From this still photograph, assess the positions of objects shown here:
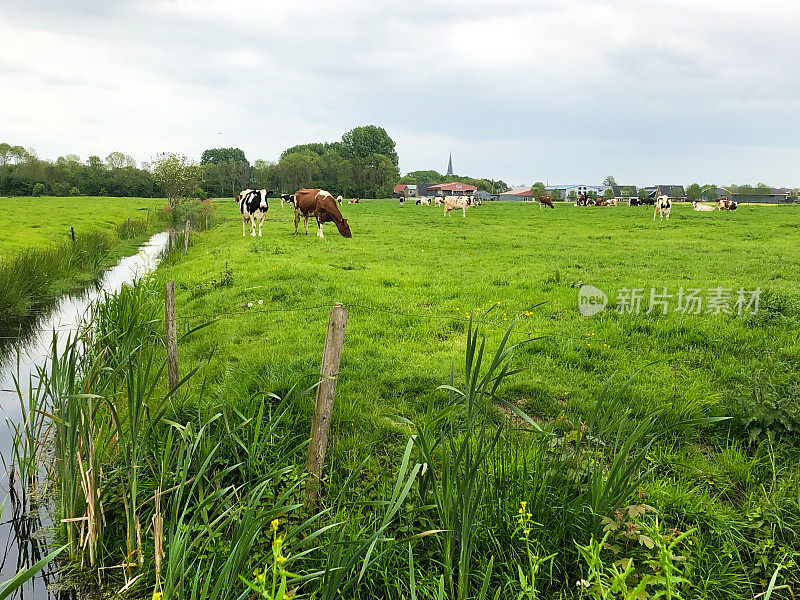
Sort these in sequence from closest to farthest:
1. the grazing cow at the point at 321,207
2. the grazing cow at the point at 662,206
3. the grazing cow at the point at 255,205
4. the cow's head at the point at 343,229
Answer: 1. the grazing cow at the point at 321,207
2. the cow's head at the point at 343,229
3. the grazing cow at the point at 255,205
4. the grazing cow at the point at 662,206

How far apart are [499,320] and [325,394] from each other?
4985 millimetres

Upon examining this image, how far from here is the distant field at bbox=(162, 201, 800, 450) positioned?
5523mm

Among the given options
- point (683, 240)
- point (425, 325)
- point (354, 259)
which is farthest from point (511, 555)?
point (683, 240)

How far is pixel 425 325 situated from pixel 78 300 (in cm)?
1000

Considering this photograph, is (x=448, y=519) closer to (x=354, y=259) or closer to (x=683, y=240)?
(x=354, y=259)

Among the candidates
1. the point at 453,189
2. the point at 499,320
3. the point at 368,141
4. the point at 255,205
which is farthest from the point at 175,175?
the point at 453,189

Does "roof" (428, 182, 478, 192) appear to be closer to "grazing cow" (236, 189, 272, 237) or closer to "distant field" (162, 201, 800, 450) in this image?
"grazing cow" (236, 189, 272, 237)

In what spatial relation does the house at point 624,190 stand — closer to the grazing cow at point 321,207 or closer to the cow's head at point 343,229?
the cow's head at point 343,229

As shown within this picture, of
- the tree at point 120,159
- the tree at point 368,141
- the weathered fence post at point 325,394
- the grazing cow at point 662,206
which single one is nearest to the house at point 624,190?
the tree at point 368,141

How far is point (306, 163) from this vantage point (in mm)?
52438

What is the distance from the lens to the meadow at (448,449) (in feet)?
10.0

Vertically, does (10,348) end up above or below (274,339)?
below

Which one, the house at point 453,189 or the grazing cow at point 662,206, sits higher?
the house at point 453,189

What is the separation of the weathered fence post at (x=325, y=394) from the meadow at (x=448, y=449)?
147mm
